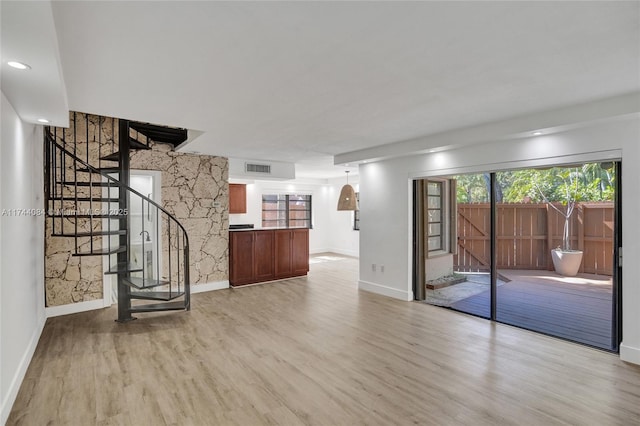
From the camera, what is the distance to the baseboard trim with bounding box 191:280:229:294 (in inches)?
225

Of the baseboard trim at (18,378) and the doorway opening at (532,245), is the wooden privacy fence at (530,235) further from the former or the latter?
the baseboard trim at (18,378)

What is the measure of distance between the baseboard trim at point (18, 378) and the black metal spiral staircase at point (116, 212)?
0.90m

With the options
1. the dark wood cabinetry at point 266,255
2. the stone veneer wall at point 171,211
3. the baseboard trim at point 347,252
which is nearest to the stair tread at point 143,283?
the stone veneer wall at point 171,211

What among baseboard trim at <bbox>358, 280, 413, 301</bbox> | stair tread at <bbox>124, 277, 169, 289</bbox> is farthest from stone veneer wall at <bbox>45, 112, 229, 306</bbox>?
baseboard trim at <bbox>358, 280, 413, 301</bbox>

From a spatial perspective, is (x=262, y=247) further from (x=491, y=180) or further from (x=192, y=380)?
(x=491, y=180)

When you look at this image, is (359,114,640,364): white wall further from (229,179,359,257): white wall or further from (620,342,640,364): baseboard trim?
(229,179,359,257): white wall

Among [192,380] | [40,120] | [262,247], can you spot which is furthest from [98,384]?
[262,247]

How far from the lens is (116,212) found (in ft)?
14.3

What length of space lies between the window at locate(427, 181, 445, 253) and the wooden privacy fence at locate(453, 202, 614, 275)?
40cm

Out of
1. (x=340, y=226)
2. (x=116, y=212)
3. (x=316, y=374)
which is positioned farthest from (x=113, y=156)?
(x=340, y=226)

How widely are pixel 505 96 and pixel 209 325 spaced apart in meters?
4.08

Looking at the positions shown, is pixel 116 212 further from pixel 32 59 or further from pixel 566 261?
pixel 566 261

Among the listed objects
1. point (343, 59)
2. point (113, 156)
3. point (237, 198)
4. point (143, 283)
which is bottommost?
point (143, 283)

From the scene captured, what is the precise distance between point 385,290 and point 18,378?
14.9ft
